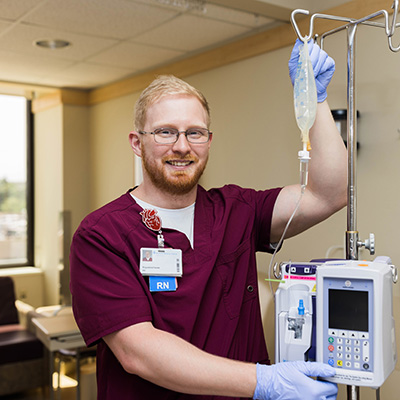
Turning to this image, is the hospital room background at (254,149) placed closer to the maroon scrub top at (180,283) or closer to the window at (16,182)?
the window at (16,182)

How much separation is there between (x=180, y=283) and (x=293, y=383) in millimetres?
394

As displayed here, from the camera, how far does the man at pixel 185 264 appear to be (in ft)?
3.80

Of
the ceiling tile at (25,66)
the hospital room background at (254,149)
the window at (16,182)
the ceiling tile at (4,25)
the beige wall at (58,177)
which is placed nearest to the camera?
the hospital room background at (254,149)

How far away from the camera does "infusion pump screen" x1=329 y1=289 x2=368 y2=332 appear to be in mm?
1069

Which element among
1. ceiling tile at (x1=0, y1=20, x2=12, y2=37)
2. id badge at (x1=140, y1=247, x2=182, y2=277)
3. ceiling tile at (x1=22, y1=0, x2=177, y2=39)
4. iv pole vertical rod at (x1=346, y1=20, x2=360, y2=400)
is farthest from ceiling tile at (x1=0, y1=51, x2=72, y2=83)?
iv pole vertical rod at (x1=346, y1=20, x2=360, y2=400)

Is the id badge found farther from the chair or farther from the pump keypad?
the chair

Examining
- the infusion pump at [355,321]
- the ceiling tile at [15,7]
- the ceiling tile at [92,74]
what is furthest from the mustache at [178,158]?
the ceiling tile at [92,74]

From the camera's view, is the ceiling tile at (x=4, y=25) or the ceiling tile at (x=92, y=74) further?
the ceiling tile at (x=92, y=74)

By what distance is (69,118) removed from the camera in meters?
4.93

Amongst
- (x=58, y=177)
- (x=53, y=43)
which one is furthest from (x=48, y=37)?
(x=58, y=177)

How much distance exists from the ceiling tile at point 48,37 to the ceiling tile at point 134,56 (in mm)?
95

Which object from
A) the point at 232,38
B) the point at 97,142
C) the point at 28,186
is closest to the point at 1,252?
the point at 28,186

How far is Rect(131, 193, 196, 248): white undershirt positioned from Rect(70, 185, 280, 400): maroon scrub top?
0.02 m

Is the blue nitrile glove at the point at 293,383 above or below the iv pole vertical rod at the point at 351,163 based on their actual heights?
below
